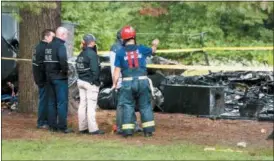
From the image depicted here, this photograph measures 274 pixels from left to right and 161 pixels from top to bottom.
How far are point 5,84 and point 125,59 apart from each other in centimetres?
663

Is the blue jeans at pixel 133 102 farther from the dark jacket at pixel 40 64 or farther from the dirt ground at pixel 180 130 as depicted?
the dark jacket at pixel 40 64

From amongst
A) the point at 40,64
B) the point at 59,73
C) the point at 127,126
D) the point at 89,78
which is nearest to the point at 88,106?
the point at 89,78

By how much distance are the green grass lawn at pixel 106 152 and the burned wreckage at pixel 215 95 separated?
357 cm

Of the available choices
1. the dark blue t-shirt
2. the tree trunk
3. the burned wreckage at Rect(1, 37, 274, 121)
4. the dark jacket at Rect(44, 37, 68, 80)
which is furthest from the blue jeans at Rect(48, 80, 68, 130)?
the tree trunk

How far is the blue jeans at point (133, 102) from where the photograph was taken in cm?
1028

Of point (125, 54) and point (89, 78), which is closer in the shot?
point (125, 54)

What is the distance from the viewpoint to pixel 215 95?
1323cm

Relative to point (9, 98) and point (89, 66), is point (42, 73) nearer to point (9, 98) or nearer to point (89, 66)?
point (89, 66)

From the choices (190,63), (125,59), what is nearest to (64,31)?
(125,59)

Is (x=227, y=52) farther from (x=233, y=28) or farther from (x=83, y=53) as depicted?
(x=83, y=53)

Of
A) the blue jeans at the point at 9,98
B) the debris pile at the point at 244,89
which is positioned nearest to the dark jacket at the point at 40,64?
the debris pile at the point at 244,89

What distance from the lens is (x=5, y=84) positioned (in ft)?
53.2

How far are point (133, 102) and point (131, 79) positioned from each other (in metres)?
0.37

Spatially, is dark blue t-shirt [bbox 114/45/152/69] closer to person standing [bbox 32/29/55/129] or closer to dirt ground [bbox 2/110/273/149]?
dirt ground [bbox 2/110/273/149]
